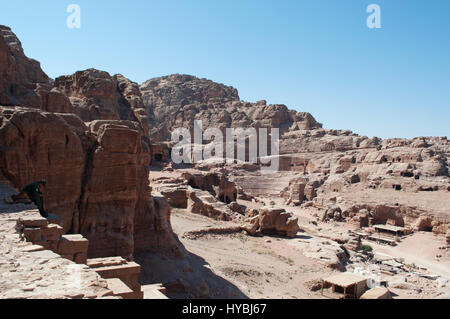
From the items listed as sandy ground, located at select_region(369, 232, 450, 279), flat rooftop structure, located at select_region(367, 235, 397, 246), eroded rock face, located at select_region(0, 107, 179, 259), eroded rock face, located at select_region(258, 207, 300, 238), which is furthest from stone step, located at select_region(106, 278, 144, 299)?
flat rooftop structure, located at select_region(367, 235, 397, 246)

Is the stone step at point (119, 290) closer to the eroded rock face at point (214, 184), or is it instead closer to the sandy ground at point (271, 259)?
the sandy ground at point (271, 259)

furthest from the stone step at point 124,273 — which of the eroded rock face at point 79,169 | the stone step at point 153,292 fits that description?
the eroded rock face at point 79,169

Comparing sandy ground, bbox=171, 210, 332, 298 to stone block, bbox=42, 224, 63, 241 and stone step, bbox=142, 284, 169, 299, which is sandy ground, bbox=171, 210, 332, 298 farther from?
stone block, bbox=42, 224, 63, 241

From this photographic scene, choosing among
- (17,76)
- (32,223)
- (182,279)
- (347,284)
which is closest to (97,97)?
(17,76)

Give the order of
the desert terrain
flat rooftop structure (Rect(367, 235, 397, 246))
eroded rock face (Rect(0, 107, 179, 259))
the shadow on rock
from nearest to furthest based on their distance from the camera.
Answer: the desert terrain < eroded rock face (Rect(0, 107, 179, 259)) < the shadow on rock < flat rooftop structure (Rect(367, 235, 397, 246))

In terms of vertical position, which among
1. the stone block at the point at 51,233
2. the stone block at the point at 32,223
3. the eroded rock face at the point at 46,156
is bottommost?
the stone block at the point at 51,233

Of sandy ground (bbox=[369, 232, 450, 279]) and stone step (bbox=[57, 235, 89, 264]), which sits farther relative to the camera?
sandy ground (bbox=[369, 232, 450, 279])

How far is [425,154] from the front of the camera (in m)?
41.4

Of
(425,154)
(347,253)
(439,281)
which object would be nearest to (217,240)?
(347,253)

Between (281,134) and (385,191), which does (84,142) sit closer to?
(385,191)
